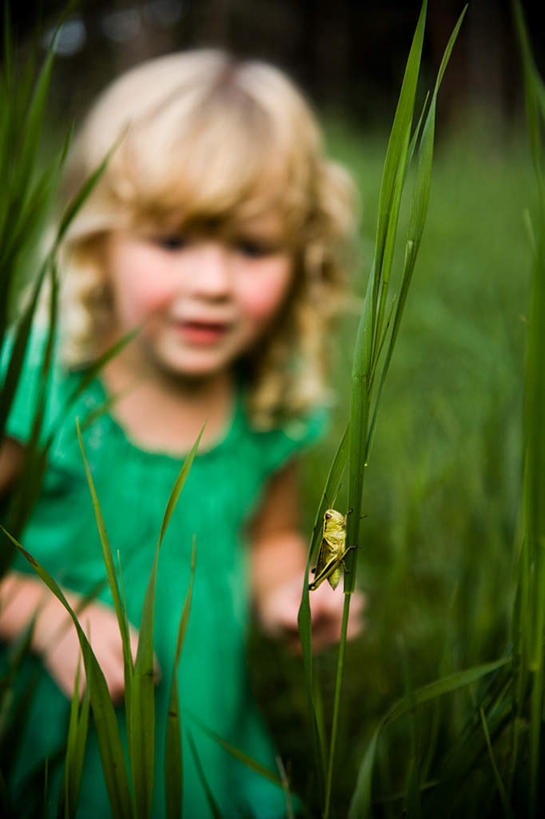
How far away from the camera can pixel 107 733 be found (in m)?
0.31

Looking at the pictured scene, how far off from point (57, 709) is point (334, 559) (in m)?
0.59

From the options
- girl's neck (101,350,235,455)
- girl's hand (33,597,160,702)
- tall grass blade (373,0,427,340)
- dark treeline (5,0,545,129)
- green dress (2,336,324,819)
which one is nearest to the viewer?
tall grass blade (373,0,427,340)

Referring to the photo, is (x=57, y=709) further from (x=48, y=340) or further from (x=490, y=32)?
(x=490, y=32)

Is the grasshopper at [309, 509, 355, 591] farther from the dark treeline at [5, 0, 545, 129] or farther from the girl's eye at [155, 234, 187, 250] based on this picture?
the dark treeline at [5, 0, 545, 129]

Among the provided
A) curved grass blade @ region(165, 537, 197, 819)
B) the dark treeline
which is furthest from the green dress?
the dark treeline

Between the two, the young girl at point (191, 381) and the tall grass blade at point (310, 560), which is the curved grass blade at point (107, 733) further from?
the young girl at point (191, 381)

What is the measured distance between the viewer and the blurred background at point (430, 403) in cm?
70

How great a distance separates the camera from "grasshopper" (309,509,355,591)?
0.32m

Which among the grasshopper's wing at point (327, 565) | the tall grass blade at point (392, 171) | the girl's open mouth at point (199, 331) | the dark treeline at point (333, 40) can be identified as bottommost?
the grasshopper's wing at point (327, 565)

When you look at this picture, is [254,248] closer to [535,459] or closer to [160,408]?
[160,408]

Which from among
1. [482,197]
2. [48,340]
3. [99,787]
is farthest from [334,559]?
[482,197]

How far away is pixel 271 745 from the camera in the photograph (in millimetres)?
889

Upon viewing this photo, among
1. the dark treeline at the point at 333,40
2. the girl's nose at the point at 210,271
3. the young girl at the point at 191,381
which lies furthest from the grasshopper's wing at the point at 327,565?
the dark treeline at the point at 333,40

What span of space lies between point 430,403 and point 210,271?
69cm
